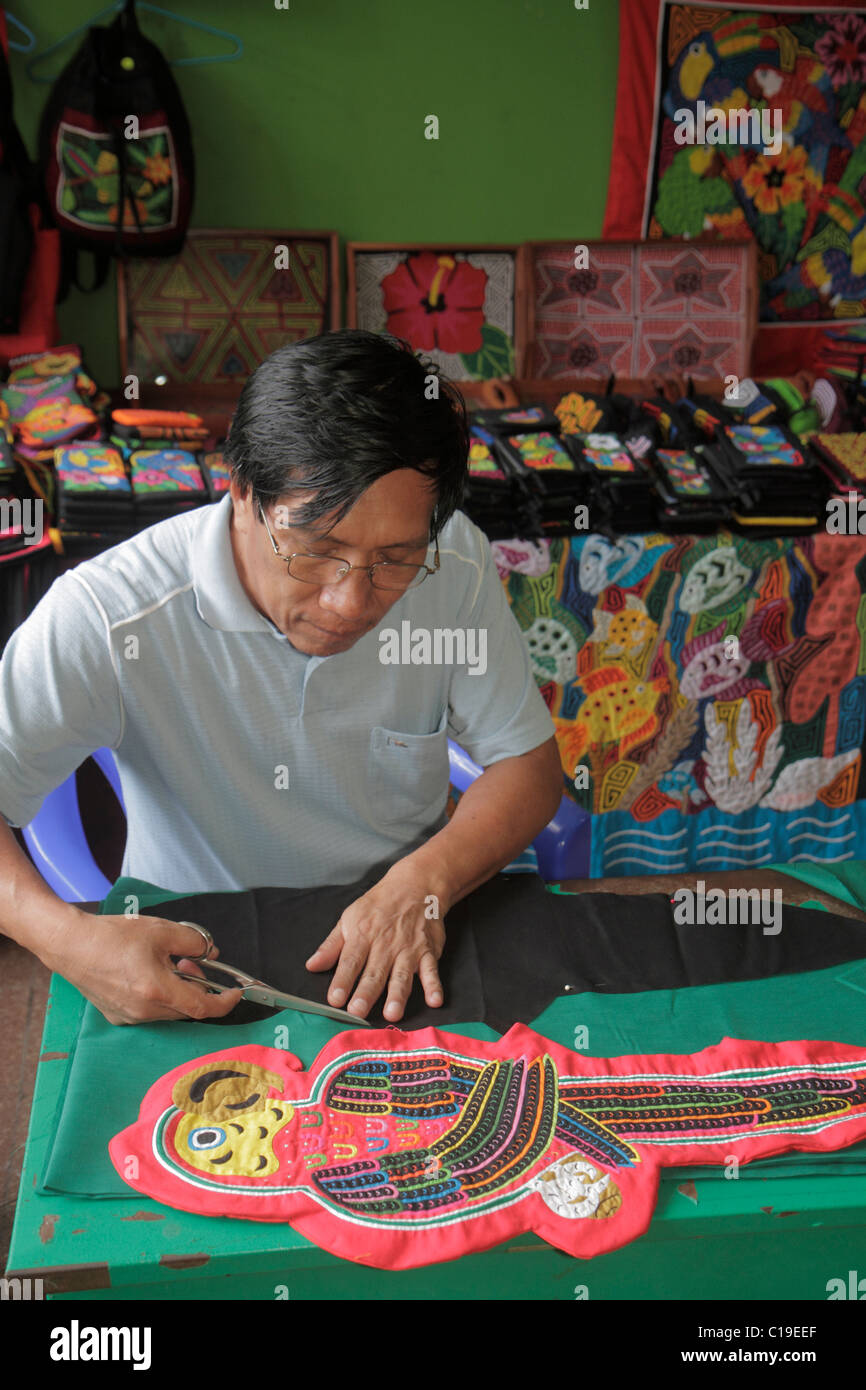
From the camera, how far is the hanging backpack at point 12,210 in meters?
3.17

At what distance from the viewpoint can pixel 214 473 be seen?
9.64 feet

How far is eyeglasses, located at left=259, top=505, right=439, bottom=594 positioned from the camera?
137cm

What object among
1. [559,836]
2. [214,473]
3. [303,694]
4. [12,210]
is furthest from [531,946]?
[12,210]

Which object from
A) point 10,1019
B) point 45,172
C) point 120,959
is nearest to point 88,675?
point 120,959

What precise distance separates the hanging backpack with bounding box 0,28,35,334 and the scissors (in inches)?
99.9

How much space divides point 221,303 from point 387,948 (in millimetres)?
2894

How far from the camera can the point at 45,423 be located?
3033mm

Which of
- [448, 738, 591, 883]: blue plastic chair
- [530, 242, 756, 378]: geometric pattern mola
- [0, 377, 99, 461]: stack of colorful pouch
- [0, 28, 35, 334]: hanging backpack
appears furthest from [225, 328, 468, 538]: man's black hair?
[530, 242, 756, 378]: geometric pattern mola

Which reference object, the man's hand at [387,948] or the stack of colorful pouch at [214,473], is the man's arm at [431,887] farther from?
the stack of colorful pouch at [214,473]

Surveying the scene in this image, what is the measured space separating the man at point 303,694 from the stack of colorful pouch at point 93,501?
1.16 metres

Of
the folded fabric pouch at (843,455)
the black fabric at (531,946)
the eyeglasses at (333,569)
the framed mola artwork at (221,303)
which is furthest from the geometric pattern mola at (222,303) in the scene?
the black fabric at (531,946)

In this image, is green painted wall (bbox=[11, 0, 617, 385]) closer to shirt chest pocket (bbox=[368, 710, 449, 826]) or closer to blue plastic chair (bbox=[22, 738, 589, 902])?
blue plastic chair (bbox=[22, 738, 589, 902])
